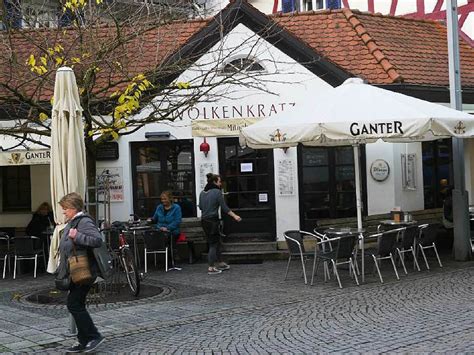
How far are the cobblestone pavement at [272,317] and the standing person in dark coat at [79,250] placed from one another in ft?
0.94

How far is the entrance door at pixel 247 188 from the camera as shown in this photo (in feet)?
45.8

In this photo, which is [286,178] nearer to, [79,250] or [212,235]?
[212,235]

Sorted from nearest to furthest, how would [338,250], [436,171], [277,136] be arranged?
[338,250] < [277,136] < [436,171]

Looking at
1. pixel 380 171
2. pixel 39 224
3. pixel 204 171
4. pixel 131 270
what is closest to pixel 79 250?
pixel 131 270

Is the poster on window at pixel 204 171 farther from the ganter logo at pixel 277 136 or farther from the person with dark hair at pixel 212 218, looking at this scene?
the ganter logo at pixel 277 136

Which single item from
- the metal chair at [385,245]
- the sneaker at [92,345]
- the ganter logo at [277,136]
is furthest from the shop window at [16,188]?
the sneaker at [92,345]

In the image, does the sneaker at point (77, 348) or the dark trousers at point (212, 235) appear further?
the dark trousers at point (212, 235)

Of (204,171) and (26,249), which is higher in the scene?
(204,171)

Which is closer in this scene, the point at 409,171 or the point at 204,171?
the point at 204,171

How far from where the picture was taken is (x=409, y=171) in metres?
14.2

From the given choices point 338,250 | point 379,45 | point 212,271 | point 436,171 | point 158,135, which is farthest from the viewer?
point 436,171

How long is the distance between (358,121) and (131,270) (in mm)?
4071

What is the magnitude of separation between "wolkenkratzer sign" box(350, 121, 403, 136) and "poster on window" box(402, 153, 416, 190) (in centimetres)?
441

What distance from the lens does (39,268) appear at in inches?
517
